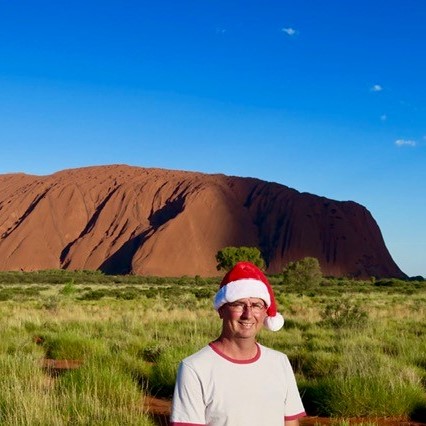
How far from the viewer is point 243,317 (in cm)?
248

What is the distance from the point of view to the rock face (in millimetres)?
89438

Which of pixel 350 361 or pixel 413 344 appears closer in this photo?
pixel 350 361

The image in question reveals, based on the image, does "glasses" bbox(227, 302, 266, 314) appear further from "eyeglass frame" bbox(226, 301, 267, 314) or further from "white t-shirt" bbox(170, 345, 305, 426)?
"white t-shirt" bbox(170, 345, 305, 426)

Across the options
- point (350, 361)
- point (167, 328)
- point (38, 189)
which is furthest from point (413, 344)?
point (38, 189)

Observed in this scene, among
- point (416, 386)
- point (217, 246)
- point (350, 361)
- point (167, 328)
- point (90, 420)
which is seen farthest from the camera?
point (217, 246)

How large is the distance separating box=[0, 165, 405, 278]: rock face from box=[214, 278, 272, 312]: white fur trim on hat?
8112cm

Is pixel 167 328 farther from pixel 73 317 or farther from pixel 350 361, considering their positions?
pixel 350 361

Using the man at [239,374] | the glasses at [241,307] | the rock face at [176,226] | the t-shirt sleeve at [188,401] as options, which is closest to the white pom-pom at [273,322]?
the man at [239,374]

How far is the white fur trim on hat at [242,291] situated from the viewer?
2465 millimetres

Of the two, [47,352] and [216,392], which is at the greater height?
[216,392]

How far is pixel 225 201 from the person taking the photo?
320 feet

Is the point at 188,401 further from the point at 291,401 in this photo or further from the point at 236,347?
the point at 291,401

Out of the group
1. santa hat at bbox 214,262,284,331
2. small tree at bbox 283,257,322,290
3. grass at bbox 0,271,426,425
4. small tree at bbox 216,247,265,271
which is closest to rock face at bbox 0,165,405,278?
small tree at bbox 216,247,265,271

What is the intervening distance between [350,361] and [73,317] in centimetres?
1002
